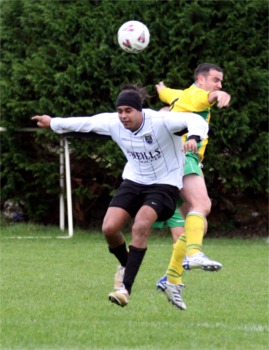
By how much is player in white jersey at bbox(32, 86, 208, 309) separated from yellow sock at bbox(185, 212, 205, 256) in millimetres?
247

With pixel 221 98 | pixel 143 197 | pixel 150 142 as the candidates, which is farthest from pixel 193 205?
pixel 221 98

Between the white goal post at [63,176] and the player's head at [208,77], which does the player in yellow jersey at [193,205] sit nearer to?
the player's head at [208,77]

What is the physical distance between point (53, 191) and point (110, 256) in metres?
3.44

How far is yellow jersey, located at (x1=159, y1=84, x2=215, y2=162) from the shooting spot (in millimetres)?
8763

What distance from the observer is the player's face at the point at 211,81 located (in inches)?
376

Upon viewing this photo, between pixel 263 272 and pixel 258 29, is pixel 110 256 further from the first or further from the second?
pixel 258 29

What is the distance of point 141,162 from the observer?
7.86 meters

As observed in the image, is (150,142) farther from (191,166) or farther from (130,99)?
(191,166)

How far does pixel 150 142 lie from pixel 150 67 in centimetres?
784

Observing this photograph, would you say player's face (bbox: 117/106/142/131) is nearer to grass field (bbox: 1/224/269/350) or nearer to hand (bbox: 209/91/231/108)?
hand (bbox: 209/91/231/108)

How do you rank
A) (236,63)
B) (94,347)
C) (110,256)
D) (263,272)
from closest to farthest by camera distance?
(94,347), (263,272), (110,256), (236,63)

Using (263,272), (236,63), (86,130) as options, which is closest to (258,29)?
(236,63)

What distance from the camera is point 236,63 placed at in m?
15.3

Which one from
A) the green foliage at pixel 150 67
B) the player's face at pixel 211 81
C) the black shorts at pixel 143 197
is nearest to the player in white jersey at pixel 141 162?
the black shorts at pixel 143 197
